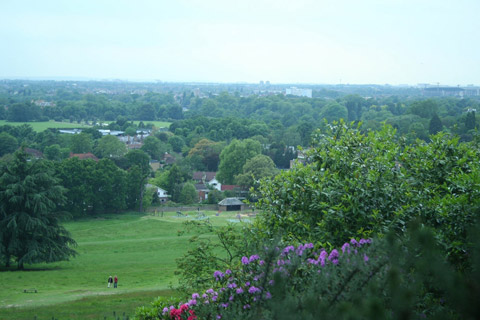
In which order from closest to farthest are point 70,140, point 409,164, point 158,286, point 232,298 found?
1. point 232,298
2. point 409,164
3. point 158,286
4. point 70,140

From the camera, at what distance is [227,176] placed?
70.6 m

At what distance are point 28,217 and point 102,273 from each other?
5747 millimetres

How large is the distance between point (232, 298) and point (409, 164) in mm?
6688

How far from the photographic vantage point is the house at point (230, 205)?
5610cm

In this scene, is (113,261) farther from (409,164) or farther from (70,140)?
(70,140)

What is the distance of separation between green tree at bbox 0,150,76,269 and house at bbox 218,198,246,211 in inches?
1033

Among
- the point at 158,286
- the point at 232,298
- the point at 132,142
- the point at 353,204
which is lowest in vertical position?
the point at 132,142

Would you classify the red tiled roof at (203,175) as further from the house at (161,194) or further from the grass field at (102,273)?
the grass field at (102,273)

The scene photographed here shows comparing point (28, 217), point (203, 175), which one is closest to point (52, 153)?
point (203, 175)

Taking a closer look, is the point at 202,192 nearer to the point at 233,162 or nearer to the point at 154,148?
the point at 233,162

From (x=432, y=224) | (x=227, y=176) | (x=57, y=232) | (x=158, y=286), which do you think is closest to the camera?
(x=432, y=224)

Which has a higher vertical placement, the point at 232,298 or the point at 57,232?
the point at 232,298

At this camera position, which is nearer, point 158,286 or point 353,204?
point 353,204


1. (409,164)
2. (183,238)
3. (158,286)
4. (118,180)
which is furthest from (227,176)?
(409,164)
